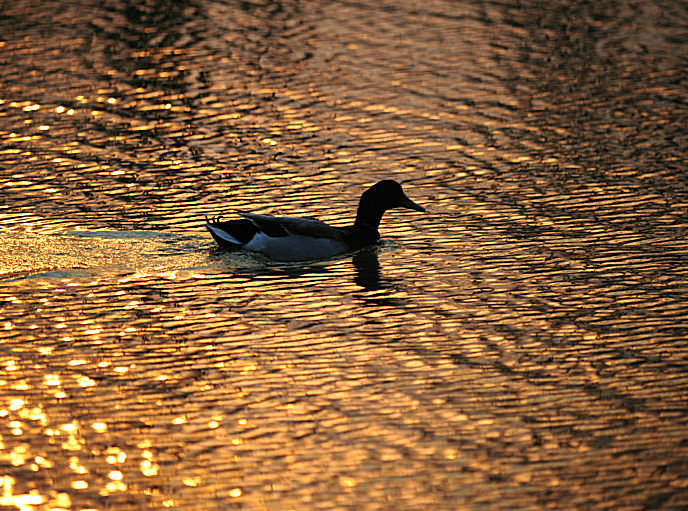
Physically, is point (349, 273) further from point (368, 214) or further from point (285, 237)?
point (368, 214)

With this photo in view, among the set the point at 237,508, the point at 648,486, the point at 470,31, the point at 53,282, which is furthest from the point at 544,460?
the point at 470,31

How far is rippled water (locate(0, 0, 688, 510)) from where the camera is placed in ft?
31.3

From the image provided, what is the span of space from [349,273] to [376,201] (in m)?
1.54

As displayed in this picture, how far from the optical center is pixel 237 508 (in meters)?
8.80

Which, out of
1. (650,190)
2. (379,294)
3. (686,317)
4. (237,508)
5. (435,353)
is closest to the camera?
(237,508)

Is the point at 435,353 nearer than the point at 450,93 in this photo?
Yes

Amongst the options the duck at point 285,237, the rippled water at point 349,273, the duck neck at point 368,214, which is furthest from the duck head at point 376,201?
the rippled water at point 349,273

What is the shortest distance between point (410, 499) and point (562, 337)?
3912mm

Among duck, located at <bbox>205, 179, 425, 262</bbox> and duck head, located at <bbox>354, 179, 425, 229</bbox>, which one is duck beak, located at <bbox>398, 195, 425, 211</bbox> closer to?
duck head, located at <bbox>354, 179, 425, 229</bbox>

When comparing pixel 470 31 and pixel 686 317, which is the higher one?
pixel 470 31

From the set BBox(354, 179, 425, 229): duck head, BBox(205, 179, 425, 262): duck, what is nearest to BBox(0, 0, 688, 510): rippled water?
BBox(205, 179, 425, 262): duck

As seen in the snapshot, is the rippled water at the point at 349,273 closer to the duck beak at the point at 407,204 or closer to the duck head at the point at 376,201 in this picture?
the duck beak at the point at 407,204

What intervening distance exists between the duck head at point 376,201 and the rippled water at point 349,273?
17.0 inches

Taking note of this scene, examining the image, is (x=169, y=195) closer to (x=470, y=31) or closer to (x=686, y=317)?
(x=686, y=317)
